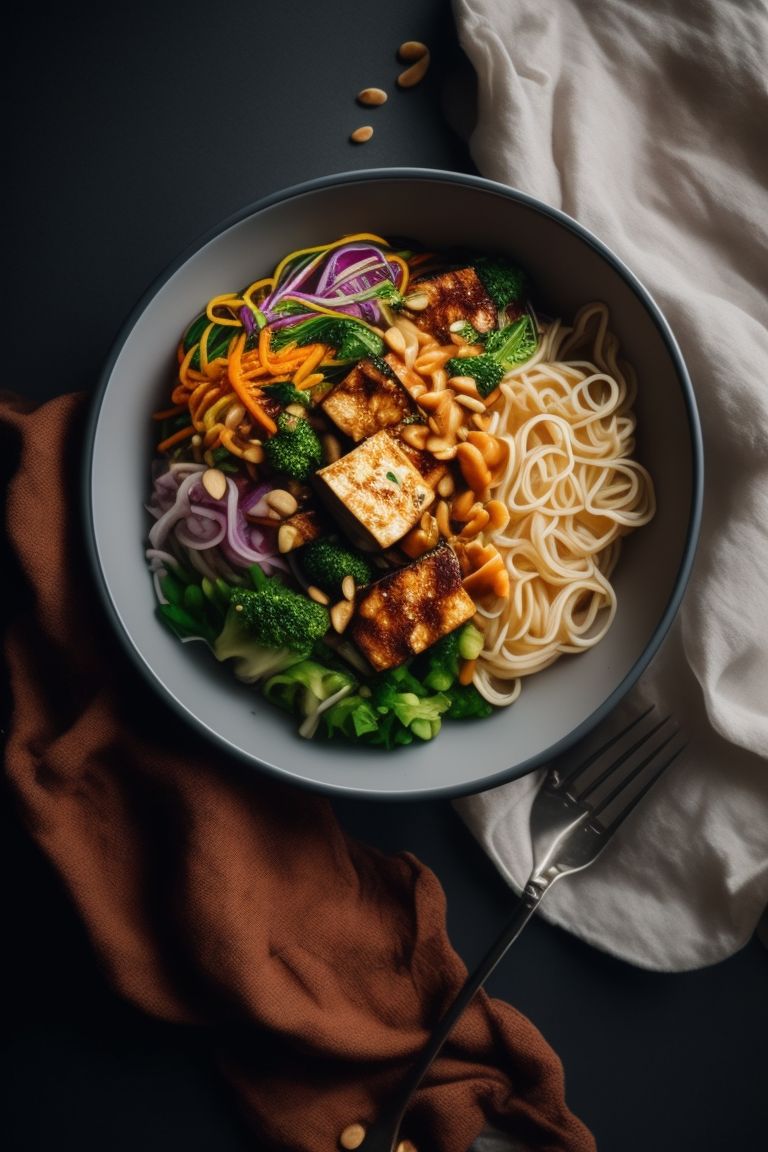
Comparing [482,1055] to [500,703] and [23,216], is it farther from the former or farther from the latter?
[23,216]

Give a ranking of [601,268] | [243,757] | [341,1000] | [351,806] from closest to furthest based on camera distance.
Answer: [243,757]
[601,268]
[341,1000]
[351,806]

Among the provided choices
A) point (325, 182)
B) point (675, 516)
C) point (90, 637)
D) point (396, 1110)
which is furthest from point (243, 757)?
point (325, 182)

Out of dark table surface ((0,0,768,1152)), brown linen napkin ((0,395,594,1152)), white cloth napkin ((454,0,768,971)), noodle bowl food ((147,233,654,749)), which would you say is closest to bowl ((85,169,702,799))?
noodle bowl food ((147,233,654,749))

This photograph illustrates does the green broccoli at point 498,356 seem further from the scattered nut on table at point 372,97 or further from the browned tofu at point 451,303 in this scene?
the scattered nut on table at point 372,97

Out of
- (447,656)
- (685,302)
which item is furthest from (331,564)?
(685,302)

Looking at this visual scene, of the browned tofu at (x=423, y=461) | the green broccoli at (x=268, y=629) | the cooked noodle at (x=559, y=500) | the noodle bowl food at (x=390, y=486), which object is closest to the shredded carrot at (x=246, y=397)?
the noodle bowl food at (x=390, y=486)

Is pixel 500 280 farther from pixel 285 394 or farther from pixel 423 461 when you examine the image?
pixel 285 394
